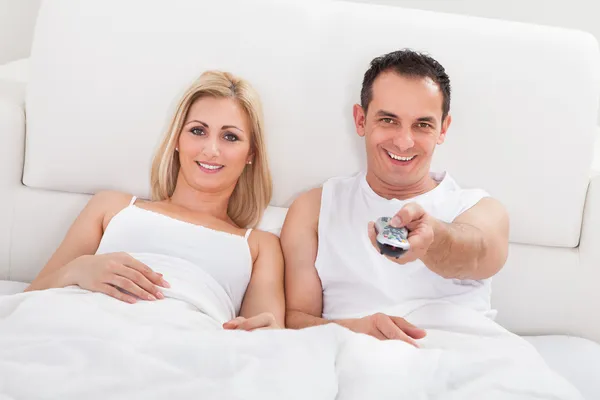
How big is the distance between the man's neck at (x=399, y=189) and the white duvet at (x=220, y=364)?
16.8 inches

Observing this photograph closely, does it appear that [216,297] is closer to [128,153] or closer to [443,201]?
[128,153]

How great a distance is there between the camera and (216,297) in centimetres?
152

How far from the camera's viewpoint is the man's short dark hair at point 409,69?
156 centimetres

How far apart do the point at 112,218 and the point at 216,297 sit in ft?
1.01

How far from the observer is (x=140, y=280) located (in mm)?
1423

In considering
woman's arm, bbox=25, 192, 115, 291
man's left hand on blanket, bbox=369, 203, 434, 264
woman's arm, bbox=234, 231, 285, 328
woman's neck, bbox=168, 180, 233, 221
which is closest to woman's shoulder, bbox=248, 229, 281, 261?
woman's arm, bbox=234, 231, 285, 328

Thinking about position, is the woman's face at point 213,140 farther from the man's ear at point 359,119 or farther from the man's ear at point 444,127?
the man's ear at point 444,127

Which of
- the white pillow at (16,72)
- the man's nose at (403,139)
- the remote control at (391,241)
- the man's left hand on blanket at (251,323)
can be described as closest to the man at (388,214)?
the man's nose at (403,139)

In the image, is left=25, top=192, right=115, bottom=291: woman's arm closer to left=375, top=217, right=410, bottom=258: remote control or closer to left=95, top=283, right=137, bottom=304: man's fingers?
left=95, top=283, right=137, bottom=304: man's fingers

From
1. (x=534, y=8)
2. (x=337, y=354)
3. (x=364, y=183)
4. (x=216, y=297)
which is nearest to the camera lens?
(x=337, y=354)

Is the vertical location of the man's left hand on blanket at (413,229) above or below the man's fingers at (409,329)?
above

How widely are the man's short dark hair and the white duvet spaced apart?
0.58m

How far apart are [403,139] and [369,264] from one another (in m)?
0.28

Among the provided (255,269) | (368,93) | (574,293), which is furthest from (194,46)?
(574,293)
